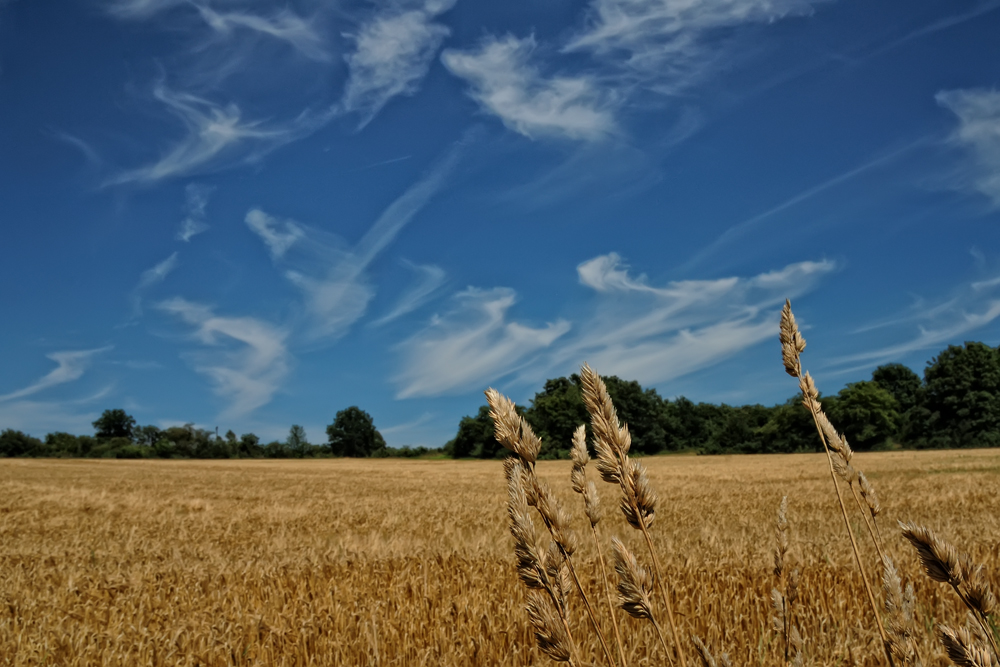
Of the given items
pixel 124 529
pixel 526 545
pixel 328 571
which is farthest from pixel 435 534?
pixel 526 545

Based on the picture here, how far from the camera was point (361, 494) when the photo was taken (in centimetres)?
1969

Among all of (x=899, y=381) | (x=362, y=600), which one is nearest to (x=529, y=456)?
(x=362, y=600)

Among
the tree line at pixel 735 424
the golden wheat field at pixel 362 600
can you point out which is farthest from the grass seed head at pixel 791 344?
the tree line at pixel 735 424

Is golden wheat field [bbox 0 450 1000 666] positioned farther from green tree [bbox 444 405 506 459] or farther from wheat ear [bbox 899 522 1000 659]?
green tree [bbox 444 405 506 459]

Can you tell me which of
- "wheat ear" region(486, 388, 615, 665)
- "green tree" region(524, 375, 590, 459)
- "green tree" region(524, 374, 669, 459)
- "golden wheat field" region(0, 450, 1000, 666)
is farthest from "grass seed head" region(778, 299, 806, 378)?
"green tree" region(524, 374, 669, 459)

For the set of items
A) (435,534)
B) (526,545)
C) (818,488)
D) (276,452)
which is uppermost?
(276,452)

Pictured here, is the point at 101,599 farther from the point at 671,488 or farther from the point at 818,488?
the point at 818,488

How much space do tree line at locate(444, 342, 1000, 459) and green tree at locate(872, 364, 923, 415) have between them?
164 millimetres

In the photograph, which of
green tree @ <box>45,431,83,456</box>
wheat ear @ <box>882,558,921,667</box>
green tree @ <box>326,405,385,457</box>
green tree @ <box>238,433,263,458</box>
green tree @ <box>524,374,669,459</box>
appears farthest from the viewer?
green tree @ <box>326,405,385,457</box>

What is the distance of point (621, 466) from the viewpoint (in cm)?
114

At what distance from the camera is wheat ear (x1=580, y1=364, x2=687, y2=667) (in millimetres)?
1117

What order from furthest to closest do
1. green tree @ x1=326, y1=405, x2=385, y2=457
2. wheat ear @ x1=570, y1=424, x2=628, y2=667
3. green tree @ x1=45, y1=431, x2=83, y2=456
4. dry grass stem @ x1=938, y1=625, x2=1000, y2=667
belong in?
green tree @ x1=326, y1=405, x2=385, y2=457, green tree @ x1=45, y1=431, x2=83, y2=456, wheat ear @ x1=570, y1=424, x2=628, y2=667, dry grass stem @ x1=938, y1=625, x2=1000, y2=667

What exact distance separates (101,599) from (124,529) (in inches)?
228

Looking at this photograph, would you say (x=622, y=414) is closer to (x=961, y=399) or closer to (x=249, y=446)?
(x=961, y=399)
